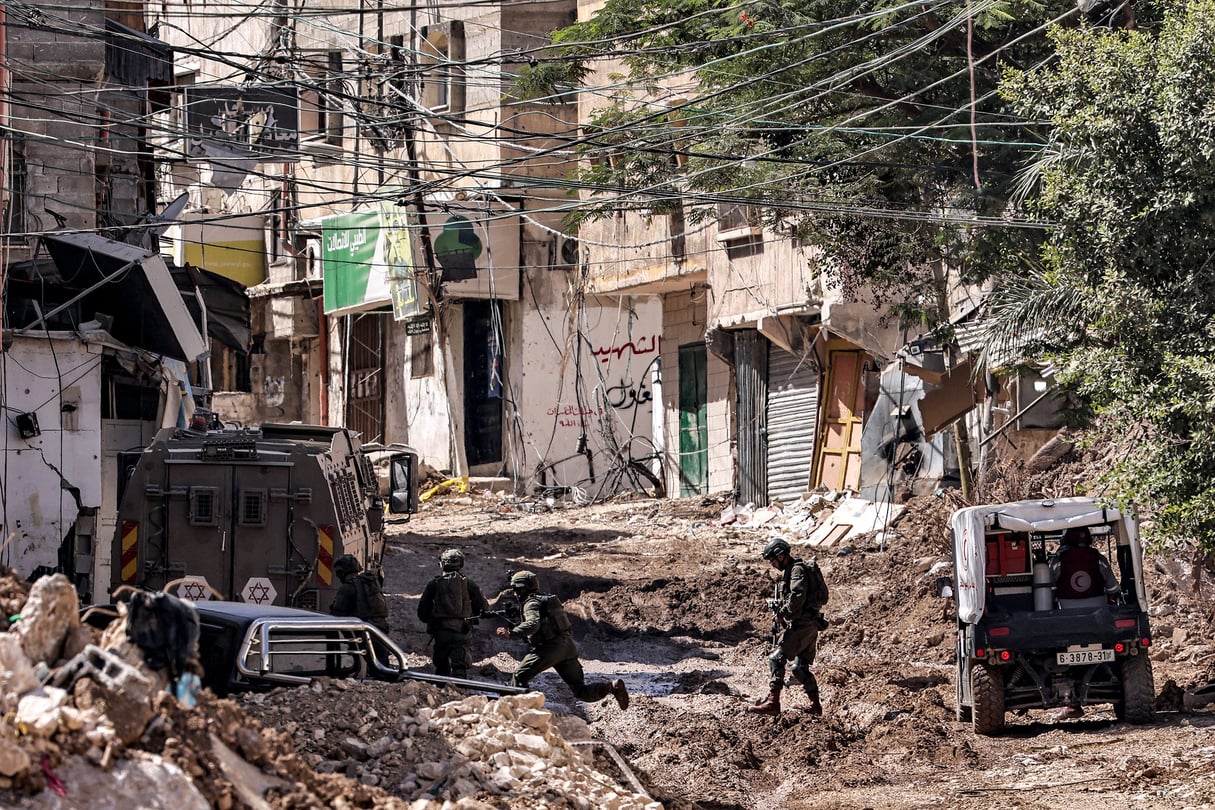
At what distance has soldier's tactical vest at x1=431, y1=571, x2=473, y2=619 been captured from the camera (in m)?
13.0

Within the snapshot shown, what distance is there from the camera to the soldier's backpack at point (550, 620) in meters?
12.1

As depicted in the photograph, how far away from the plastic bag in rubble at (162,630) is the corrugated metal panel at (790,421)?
19.7 metres

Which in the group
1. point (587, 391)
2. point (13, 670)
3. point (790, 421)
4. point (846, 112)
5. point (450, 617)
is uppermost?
point (846, 112)

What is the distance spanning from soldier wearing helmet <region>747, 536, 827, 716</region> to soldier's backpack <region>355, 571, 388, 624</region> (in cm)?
328

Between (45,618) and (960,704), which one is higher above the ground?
(45,618)

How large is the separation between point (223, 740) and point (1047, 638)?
7.57 m

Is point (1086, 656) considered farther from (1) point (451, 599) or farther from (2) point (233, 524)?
(2) point (233, 524)

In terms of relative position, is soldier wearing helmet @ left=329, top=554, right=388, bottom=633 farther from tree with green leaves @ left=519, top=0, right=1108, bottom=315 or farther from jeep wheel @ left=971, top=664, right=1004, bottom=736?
tree with green leaves @ left=519, top=0, right=1108, bottom=315

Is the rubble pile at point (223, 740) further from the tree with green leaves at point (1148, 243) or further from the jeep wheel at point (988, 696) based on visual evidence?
the tree with green leaves at point (1148, 243)

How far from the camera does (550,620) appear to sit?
39.8 ft

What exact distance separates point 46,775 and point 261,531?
28.1ft

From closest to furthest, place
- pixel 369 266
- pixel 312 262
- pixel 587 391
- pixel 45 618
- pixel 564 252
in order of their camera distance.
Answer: pixel 45 618 < pixel 564 252 < pixel 369 266 < pixel 587 391 < pixel 312 262

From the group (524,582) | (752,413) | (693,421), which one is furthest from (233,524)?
(693,421)

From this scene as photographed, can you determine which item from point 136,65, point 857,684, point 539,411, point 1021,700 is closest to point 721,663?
point 857,684
